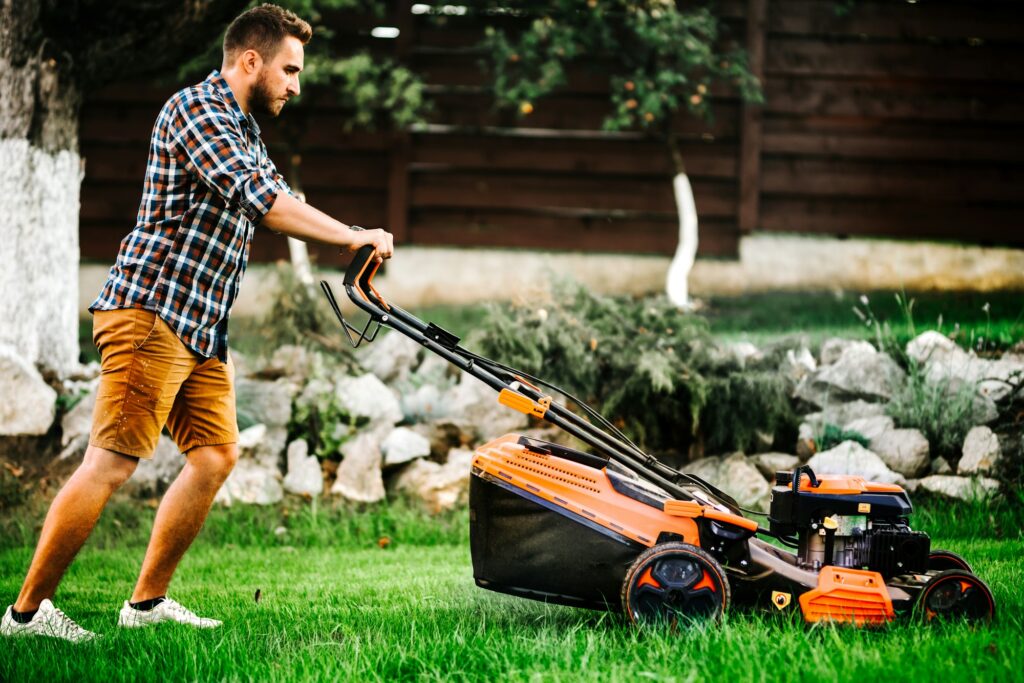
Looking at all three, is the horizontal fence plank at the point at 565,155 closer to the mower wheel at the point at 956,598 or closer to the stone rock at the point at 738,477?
the stone rock at the point at 738,477

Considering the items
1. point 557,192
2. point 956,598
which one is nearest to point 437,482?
point 956,598

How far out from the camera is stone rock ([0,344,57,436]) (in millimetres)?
5145

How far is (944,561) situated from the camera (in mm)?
3135

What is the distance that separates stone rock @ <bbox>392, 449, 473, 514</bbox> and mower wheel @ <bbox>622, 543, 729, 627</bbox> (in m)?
2.12

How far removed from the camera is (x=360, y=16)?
8.77 meters

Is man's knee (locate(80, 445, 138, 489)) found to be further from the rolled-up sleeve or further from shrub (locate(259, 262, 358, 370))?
shrub (locate(259, 262, 358, 370))

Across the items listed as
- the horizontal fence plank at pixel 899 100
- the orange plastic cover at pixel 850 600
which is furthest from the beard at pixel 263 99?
the horizontal fence plank at pixel 899 100

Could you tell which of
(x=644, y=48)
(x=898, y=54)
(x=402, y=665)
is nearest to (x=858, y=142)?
(x=898, y=54)

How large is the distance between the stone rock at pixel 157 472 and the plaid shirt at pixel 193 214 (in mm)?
2067

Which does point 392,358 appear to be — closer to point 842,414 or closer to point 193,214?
point 842,414

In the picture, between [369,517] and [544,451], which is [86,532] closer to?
[544,451]

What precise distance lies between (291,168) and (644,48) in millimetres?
2864

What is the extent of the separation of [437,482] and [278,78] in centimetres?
228

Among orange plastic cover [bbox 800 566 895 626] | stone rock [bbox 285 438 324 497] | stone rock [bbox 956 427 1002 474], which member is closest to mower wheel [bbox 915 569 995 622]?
orange plastic cover [bbox 800 566 895 626]
